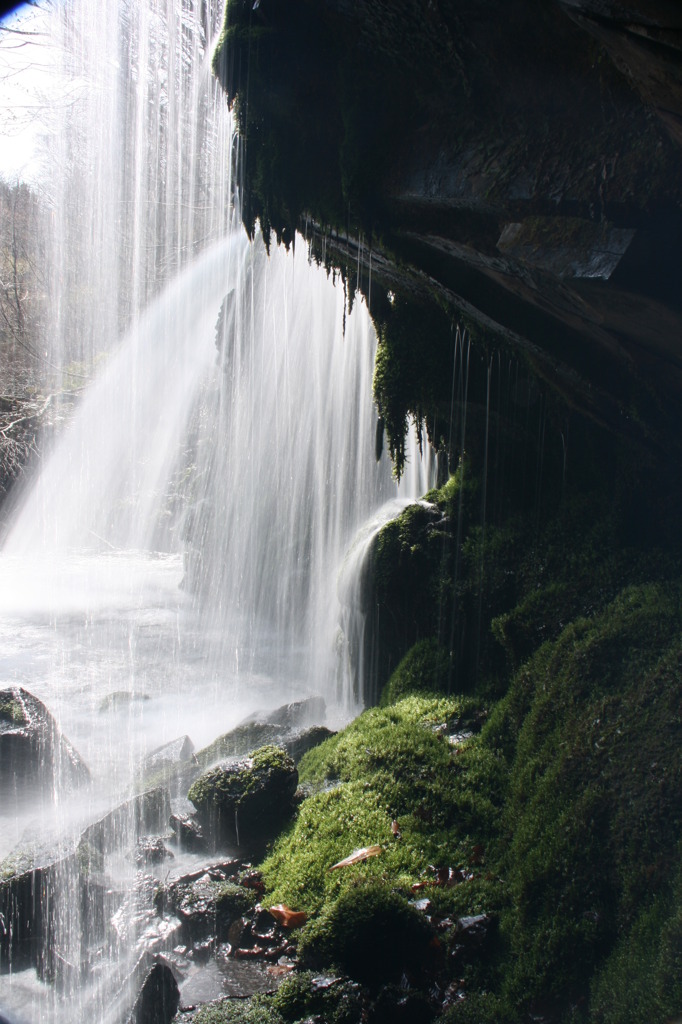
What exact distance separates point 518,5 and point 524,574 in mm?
4083

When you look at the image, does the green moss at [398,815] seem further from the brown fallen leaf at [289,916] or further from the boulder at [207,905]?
the boulder at [207,905]

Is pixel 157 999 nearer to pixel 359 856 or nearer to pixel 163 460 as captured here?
pixel 359 856

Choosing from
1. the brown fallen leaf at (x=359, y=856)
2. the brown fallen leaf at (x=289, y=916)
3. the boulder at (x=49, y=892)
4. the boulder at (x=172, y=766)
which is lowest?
the boulder at (x=172, y=766)

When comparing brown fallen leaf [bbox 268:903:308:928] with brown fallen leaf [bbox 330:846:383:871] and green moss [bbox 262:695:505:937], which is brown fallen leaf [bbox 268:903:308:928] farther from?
brown fallen leaf [bbox 330:846:383:871]

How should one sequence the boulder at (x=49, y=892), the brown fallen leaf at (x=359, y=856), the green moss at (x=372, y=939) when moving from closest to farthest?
the green moss at (x=372, y=939)
the brown fallen leaf at (x=359, y=856)
the boulder at (x=49, y=892)

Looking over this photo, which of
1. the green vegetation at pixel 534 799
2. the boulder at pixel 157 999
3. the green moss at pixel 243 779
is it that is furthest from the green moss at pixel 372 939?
the green moss at pixel 243 779

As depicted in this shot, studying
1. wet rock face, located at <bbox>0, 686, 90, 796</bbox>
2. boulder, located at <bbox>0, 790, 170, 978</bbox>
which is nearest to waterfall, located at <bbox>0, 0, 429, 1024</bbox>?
boulder, located at <bbox>0, 790, 170, 978</bbox>

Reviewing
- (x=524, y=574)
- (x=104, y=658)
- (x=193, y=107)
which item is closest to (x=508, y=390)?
(x=524, y=574)

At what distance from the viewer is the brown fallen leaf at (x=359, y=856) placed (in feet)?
14.5

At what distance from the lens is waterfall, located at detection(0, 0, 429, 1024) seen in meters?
9.57

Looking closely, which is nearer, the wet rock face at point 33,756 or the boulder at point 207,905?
the boulder at point 207,905

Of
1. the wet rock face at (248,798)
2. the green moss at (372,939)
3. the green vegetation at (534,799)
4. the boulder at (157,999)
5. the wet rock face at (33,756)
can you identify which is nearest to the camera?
the green vegetation at (534,799)

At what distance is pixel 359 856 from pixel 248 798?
4.42 ft

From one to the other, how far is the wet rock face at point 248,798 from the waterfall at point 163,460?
2.88 feet
